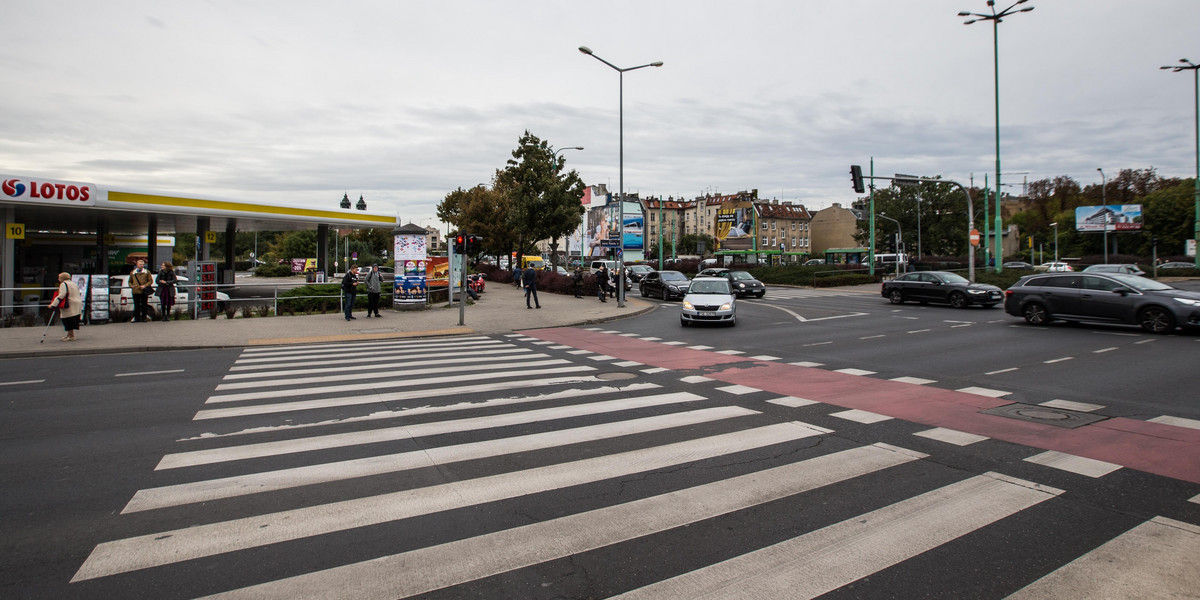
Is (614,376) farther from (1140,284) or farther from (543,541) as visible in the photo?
(1140,284)

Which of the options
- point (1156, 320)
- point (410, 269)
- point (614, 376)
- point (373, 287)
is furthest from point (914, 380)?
point (410, 269)

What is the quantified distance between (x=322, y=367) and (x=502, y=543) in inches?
333

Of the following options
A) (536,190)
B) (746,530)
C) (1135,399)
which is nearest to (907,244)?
(536,190)

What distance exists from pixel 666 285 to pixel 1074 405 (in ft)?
80.9

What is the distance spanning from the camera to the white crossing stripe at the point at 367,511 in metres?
3.84

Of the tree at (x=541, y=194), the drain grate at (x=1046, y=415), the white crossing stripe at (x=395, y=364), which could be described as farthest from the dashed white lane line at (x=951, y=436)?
the tree at (x=541, y=194)

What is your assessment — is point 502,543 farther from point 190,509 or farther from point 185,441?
point 185,441

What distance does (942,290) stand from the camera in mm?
25172

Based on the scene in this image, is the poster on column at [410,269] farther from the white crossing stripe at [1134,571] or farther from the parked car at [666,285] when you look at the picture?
the white crossing stripe at [1134,571]

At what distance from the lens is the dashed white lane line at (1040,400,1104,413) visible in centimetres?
773

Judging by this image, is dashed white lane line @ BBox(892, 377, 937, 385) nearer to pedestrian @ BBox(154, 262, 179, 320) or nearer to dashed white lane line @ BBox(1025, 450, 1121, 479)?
dashed white lane line @ BBox(1025, 450, 1121, 479)

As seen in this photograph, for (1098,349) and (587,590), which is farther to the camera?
(1098,349)

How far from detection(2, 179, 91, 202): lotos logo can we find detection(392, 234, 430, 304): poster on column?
33.0 ft

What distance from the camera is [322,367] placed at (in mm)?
11305
